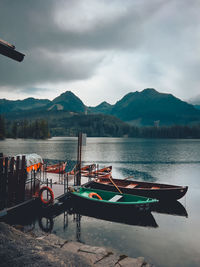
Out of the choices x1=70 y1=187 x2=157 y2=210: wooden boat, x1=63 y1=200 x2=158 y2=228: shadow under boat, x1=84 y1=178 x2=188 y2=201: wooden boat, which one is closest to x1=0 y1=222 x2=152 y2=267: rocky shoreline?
x1=70 y1=187 x2=157 y2=210: wooden boat

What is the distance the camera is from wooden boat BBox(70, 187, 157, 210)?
15352mm

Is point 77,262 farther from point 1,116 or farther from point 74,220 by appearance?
point 1,116

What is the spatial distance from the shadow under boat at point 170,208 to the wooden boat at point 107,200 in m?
3.55

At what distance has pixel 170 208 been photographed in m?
19.6

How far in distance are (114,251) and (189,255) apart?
4.28 meters

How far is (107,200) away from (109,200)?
1.64ft

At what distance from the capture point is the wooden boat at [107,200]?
15352mm

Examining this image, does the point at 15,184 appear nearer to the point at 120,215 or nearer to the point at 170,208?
the point at 120,215

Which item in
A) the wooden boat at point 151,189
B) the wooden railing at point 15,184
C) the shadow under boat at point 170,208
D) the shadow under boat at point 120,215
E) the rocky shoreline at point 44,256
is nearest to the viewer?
the rocky shoreline at point 44,256

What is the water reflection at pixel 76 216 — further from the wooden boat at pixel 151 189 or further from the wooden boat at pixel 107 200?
the wooden boat at pixel 151 189

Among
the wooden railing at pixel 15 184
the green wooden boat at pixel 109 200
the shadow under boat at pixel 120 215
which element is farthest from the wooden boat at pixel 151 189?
the wooden railing at pixel 15 184

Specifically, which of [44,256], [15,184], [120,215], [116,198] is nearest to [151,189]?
[116,198]

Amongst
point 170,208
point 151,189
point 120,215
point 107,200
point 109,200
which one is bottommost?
point 170,208

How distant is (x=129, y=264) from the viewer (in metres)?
9.52
